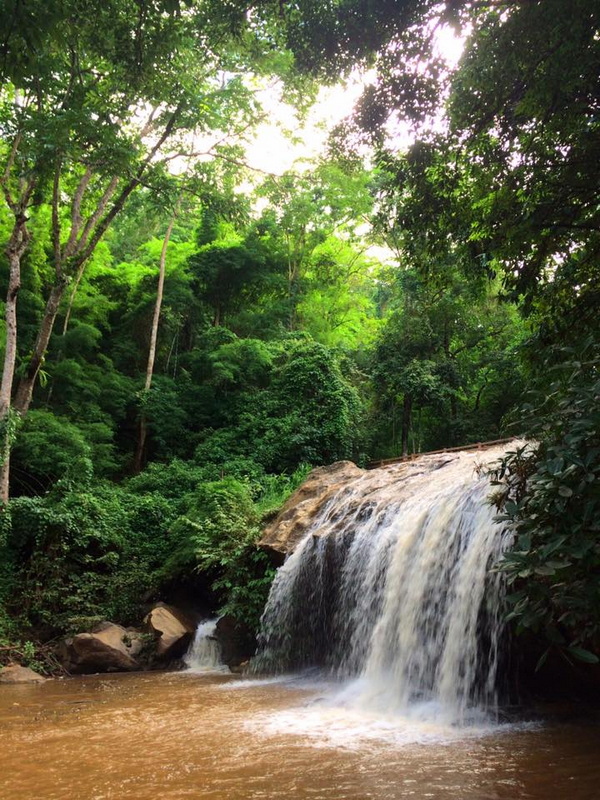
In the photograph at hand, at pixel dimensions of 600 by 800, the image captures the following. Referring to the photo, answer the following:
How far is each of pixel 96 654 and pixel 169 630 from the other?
4.16 feet

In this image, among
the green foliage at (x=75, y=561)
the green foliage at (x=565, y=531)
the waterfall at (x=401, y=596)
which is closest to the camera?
the green foliage at (x=565, y=531)

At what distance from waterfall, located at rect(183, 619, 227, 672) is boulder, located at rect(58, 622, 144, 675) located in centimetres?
96

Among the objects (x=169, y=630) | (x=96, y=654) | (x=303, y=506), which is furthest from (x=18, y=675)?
(x=303, y=506)

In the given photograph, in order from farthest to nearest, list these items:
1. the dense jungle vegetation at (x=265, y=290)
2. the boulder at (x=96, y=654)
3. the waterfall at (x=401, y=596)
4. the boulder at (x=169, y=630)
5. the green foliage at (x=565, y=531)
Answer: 1. the boulder at (x=169, y=630)
2. the boulder at (x=96, y=654)
3. the waterfall at (x=401, y=596)
4. the dense jungle vegetation at (x=265, y=290)
5. the green foliage at (x=565, y=531)

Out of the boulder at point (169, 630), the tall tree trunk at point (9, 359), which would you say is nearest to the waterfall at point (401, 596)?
the boulder at point (169, 630)

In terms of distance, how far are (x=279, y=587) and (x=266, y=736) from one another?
15.5ft

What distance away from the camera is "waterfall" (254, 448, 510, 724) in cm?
645

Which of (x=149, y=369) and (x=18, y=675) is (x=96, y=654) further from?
(x=149, y=369)

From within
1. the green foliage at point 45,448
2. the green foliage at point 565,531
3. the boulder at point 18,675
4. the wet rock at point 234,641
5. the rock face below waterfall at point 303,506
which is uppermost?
the green foliage at point 45,448

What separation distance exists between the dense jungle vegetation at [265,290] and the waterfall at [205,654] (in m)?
1.07

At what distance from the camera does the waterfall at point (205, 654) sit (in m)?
10.7

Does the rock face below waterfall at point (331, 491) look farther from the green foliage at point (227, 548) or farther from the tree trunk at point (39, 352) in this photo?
the tree trunk at point (39, 352)

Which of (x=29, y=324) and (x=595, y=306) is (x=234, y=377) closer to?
(x=29, y=324)

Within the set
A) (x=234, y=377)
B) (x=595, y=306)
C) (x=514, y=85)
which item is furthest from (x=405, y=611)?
(x=234, y=377)
